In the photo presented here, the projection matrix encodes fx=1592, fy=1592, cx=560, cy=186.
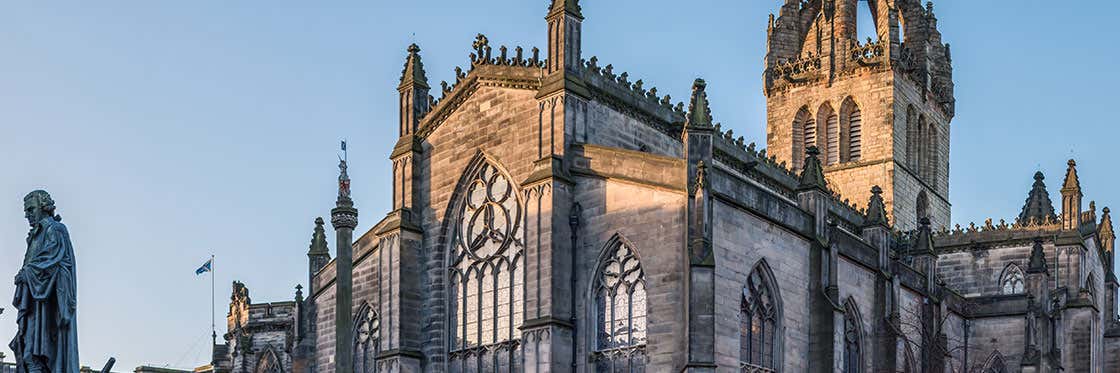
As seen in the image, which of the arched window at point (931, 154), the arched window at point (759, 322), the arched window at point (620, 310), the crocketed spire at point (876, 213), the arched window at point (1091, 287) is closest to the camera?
the arched window at point (620, 310)

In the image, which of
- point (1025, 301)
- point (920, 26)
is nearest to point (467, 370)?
point (1025, 301)

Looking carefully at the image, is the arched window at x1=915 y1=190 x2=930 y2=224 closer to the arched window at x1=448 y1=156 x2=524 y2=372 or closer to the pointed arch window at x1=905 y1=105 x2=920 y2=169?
the pointed arch window at x1=905 y1=105 x2=920 y2=169

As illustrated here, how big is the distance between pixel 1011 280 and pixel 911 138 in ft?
31.1

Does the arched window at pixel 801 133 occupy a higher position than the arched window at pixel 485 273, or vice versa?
the arched window at pixel 801 133

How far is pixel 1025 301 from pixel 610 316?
21259mm

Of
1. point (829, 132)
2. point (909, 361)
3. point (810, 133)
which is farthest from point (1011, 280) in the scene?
point (909, 361)

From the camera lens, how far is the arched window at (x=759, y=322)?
131 ft

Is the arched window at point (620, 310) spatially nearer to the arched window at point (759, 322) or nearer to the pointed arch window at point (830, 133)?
the arched window at point (759, 322)

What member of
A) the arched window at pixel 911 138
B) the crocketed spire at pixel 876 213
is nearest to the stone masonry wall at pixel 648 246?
the crocketed spire at pixel 876 213

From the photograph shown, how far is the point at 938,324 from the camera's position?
51469 mm

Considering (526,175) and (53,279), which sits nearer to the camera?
(53,279)

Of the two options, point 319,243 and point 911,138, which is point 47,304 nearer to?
point 319,243

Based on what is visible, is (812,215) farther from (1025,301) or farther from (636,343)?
(1025,301)

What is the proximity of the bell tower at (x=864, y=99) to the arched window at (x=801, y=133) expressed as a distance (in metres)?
0.04
